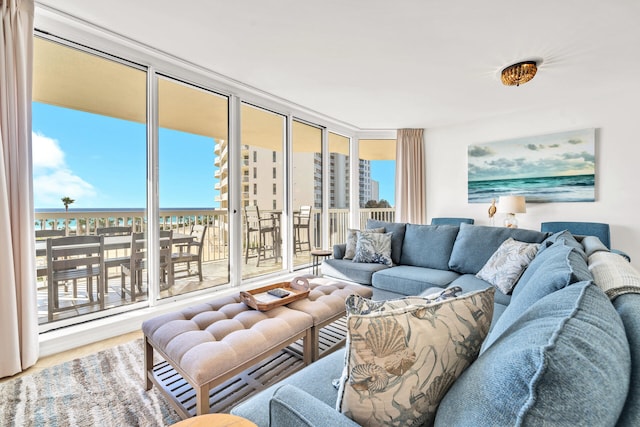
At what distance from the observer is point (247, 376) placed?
5.89 ft

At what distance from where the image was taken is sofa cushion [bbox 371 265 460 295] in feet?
8.80

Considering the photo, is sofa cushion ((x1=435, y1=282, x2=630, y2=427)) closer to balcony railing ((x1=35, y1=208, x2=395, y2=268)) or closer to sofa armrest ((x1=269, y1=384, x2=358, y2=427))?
sofa armrest ((x1=269, y1=384, x2=358, y2=427))

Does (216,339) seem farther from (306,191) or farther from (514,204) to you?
(514,204)

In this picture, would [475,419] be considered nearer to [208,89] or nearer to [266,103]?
[208,89]

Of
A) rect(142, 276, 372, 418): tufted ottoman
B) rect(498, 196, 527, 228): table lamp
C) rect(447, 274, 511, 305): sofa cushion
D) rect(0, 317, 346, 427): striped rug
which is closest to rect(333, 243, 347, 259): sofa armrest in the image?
rect(447, 274, 511, 305): sofa cushion

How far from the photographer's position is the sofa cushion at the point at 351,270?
3.08m

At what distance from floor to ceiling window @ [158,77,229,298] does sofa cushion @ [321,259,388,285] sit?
4.26ft

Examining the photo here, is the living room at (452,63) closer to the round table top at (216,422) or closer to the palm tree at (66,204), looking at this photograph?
the palm tree at (66,204)

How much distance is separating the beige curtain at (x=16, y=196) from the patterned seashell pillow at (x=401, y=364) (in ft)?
7.77

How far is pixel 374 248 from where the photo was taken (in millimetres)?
3381

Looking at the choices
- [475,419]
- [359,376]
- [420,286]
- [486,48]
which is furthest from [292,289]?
A: [486,48]

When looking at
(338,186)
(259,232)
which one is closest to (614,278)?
(259,232)

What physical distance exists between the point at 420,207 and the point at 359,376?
15.5 ft

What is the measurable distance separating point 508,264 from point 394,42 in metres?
2.06
